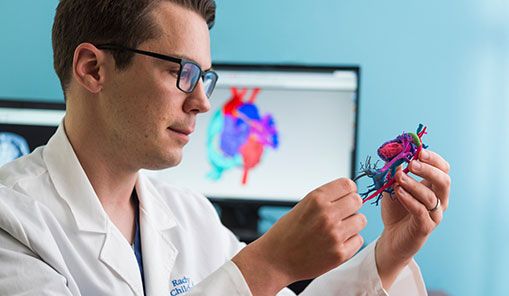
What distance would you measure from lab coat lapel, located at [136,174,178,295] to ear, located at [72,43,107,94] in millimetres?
220

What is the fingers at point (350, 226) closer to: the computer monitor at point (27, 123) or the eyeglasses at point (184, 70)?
the eyeglasses at point (184, 70)

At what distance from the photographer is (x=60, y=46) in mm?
1230

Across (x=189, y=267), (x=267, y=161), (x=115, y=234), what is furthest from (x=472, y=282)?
(x=115, y=234)

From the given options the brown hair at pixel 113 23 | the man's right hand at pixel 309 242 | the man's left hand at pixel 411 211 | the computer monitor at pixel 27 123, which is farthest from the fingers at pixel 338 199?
the computer monitor at pixel 27 123

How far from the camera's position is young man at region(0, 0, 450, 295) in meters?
1.09

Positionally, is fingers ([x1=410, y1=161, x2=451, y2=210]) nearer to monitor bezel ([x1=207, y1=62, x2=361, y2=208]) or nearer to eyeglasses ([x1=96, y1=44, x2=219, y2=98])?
eyeglasses ([x1=96, y1=44, x2=219, y2=98])

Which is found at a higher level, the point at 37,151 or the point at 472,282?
the point at 37,151

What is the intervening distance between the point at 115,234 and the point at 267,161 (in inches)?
37.6

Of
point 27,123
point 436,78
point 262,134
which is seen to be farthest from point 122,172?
point 436,78

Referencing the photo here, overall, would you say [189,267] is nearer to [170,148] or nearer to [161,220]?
[161,220]

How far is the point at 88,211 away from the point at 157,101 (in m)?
0.21

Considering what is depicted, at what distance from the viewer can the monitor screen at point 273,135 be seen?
2105 millimetres

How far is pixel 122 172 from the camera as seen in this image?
1225mm

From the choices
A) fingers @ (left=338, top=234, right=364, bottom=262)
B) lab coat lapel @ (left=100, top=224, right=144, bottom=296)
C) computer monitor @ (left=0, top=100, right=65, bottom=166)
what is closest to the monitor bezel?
computer monitor @ (left=0, top=100, right=65, bottom=166)
